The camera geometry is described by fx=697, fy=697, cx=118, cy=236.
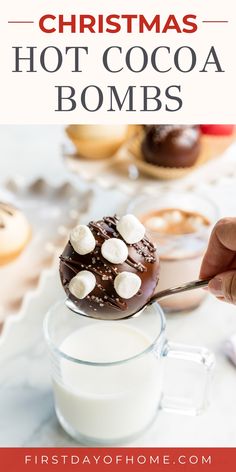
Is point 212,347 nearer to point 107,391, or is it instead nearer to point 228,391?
point 228,391

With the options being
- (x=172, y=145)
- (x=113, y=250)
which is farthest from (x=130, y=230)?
(x=172, y=145)

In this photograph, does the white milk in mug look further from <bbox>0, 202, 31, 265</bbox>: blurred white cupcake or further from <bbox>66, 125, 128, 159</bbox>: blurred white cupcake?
<bbox>66, 125, 128, 159</bbox>: blurred white cupcake

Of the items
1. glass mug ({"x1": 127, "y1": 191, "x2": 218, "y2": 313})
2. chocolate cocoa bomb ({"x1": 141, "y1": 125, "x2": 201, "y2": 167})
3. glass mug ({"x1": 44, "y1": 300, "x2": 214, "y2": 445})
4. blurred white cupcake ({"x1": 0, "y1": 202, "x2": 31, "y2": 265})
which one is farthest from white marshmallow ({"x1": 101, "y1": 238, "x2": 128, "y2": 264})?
chocolate cocoa bomb ({"x1": 141, "y1": 125, "x2": 201, "y2": 167})

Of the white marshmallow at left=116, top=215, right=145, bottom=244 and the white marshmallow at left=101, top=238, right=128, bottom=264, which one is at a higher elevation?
the white marshmallow at left=116, top=215, right=145, bottom=244

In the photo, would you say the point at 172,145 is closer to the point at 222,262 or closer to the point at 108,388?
the point at 222,262

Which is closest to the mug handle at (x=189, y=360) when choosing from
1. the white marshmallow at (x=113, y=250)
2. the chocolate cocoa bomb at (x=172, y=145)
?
the white marshmallow at (x=113, y=250)
